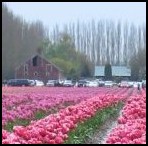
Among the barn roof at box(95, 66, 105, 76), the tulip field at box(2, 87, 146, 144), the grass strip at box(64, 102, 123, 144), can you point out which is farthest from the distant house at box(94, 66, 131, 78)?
the grass strip at box(64, 102, 123, 144)

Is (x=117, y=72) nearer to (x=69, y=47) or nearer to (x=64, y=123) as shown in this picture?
(x=69, y=47)

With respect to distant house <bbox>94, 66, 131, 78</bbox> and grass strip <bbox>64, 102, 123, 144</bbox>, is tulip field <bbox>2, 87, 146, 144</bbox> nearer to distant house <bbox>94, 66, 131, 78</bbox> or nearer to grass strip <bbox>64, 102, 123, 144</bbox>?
grass strip <bbox>64, 102, 123, 144</bbox>

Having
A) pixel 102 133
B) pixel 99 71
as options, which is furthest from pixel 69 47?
pixel 102 133

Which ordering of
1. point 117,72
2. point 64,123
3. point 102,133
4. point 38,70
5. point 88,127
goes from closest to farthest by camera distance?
point 64,123, point 88,127, point 102,133, point 38,70, point 117,72

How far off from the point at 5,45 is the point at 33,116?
65.6 metres

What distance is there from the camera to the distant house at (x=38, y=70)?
80812 millimetres

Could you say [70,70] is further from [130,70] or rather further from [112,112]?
[112,112]

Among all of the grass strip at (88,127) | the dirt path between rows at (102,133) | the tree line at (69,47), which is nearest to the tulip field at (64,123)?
the grass strip at (88,127)

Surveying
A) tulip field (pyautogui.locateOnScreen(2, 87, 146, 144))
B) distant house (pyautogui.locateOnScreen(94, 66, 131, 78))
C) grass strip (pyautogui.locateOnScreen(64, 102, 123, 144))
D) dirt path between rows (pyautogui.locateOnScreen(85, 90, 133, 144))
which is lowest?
dirt path between rows (pyautogui.locateOnScreen(85, 90, 133, 144))

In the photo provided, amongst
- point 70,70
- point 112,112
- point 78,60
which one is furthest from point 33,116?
point 78,60

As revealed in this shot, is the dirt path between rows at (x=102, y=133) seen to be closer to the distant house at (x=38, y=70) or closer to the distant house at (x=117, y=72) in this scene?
the distant house at (x=38, y=70)

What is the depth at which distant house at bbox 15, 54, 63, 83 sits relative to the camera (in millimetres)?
80812

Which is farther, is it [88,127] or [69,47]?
[69,47]

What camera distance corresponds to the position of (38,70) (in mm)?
A: 83250
